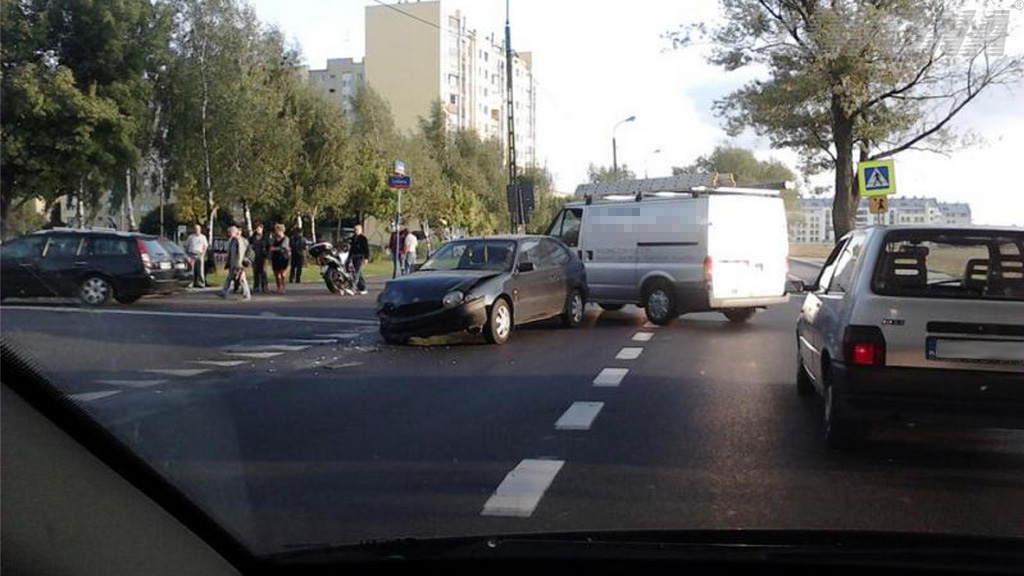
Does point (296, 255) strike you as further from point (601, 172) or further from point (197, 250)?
point (601, 172)

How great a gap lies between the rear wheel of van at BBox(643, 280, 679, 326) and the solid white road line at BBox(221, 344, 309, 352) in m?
6.21

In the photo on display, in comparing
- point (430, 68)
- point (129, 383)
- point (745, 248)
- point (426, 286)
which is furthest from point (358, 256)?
point (430, 68)

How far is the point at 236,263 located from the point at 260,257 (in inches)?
109

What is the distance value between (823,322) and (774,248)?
9.48m

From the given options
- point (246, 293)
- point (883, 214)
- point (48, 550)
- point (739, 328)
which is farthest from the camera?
point (883, 214)

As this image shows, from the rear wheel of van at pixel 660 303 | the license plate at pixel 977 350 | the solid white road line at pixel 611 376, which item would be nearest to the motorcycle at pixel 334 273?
the rear wheel of van at pixel 660 303

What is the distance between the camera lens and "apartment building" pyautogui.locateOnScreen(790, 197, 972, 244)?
56.4 feet

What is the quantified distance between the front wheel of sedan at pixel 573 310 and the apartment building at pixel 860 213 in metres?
4.61

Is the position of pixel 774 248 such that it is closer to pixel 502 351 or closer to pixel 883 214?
pixel 502 351

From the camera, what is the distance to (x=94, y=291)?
4.26 meters

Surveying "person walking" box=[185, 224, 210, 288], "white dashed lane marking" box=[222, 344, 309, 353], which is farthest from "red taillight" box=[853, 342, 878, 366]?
"person walking" box=[185, 224, 210, 288]

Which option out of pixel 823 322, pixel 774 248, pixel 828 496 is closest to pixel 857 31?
pixel 774 248

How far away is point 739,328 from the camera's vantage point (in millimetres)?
16219

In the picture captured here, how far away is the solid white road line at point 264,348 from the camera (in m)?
12.7
